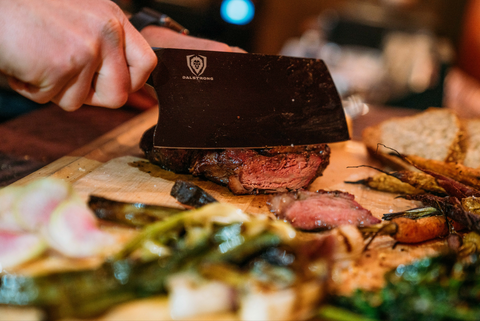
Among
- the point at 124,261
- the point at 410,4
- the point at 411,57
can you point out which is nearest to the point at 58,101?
the point at 124,261

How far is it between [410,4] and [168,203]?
10.1 metres

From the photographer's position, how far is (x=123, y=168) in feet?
9.30

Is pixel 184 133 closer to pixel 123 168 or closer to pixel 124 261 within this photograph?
pixel 123 168

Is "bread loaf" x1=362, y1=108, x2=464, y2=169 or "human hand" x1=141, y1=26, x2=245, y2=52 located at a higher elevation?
"human hand" x1=141, y1=26, x2=245, y2=52

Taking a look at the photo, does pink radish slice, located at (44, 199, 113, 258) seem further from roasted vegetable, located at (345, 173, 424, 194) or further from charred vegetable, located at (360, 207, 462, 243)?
roasted vegetable, located at (345, 173, 424, 194)

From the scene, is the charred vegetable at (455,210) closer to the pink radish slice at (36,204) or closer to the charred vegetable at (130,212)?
the charred vegetable at (130,212)

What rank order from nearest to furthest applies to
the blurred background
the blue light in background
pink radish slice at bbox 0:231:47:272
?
pink radish slice at bbox 0:231:47:272, the blurred background, the blue light in background

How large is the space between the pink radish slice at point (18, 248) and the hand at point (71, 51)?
0.90 meters

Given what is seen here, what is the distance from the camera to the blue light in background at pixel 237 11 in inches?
297

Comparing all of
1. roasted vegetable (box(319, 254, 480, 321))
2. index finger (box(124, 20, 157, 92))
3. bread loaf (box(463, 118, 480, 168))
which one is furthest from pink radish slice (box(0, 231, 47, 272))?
bread loaf (box(463, 118, 480, 168))

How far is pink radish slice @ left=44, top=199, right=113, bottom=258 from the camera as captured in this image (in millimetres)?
1638

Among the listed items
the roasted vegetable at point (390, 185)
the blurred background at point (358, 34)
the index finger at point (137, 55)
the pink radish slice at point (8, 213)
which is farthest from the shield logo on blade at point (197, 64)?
the blurred background at point (358, 34)

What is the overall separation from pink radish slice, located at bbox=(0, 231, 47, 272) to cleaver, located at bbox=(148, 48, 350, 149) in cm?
97

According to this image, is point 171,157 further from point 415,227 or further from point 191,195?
point 415,227
